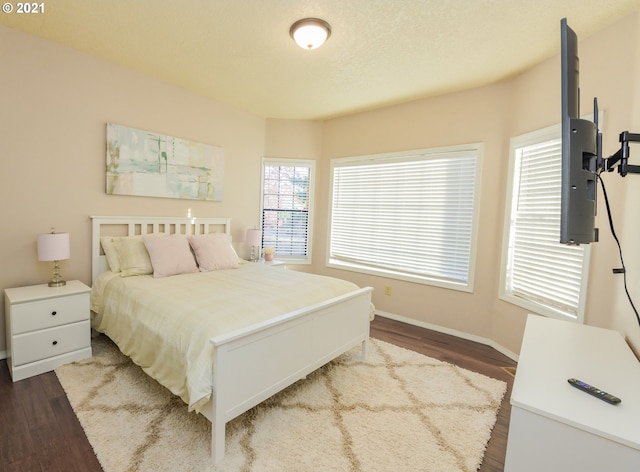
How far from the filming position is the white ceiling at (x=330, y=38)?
1961mm

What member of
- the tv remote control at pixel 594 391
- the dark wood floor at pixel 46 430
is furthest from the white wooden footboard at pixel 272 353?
the tv remote control at pixel 594 391

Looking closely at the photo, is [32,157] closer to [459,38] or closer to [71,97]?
[71,97]

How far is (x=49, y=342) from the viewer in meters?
2.24

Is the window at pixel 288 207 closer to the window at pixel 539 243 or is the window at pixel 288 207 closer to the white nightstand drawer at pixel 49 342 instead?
the white nightstand drawer at pixel 49 342

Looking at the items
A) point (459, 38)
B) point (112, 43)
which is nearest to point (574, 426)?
point (459, 38)

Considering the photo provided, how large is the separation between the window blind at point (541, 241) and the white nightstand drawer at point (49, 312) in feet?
12.5

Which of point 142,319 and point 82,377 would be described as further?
point 82,377

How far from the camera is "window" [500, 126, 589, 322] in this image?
2299 millimetres

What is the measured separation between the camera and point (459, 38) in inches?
88.4

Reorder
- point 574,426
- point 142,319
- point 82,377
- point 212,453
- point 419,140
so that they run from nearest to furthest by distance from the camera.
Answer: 1. point 574,426
2. point 212,453
3. point 142,319
4. point 82,377
5. point 419,140

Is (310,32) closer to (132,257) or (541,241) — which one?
(132,257)

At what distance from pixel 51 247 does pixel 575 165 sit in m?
3.28

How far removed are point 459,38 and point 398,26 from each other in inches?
20.1

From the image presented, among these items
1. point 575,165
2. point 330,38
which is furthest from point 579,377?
point 330,38
